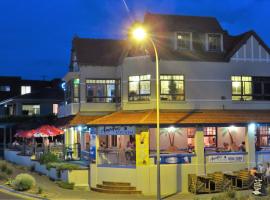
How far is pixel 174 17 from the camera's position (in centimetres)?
3384

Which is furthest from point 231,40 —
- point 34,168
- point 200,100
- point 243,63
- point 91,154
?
point 34,168

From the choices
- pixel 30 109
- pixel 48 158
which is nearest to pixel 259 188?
pixel 48 158

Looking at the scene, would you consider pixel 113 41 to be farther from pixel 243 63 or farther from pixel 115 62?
pixel 243 63

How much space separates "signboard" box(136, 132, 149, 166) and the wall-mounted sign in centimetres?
50

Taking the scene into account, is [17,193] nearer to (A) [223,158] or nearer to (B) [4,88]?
(A) [223,158]

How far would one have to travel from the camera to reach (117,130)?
2872 cm

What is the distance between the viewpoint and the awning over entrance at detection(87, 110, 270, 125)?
92.8 feet

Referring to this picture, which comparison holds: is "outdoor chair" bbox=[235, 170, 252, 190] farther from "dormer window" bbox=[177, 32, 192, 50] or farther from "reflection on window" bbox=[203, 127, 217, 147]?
"dormer window" bbox=[177, 32, 192, 50]

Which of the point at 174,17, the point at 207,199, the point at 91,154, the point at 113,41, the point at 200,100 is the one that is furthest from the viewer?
the point at 113,41

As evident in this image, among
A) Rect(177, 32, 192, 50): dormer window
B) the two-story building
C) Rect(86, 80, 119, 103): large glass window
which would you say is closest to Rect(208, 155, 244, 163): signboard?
the two-story building

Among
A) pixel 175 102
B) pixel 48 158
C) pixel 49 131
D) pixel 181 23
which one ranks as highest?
pixel 181 23

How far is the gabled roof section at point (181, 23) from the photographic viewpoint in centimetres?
3256

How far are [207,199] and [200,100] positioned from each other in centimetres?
924

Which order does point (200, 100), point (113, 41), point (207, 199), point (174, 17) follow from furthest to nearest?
point (113, 41)
point (174, 17)
point (200, 100)
point (207, 199)
